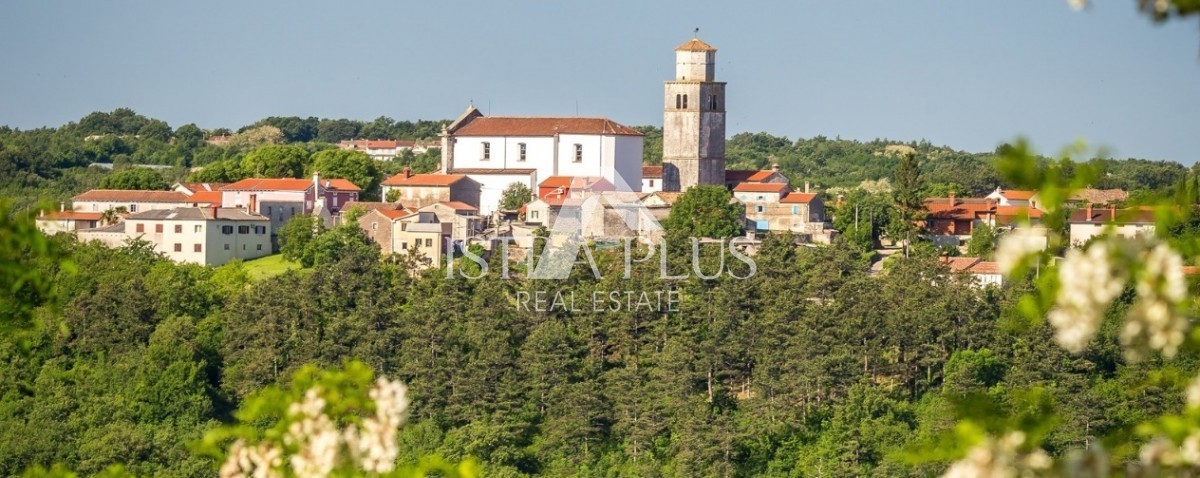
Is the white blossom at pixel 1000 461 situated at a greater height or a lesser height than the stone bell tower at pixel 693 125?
lesser

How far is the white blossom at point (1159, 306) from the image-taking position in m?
3.09

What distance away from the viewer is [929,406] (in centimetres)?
3027

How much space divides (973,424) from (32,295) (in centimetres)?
316

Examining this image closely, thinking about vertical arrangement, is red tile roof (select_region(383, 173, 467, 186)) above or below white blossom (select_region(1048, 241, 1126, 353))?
above

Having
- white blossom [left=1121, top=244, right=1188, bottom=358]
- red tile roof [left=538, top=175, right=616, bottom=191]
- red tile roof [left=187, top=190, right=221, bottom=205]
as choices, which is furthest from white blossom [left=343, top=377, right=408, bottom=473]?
red tile roof [left=187, top=190, right=221, bottom=205]

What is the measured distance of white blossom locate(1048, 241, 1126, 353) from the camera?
3.07 meters

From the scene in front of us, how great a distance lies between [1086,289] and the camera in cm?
311

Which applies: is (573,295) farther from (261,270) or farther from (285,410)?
(285,410)

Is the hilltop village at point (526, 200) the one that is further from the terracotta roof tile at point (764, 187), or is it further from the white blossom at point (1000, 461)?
the white blossom at point (1000, 461)

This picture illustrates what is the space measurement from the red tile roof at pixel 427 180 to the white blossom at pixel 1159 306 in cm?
3993

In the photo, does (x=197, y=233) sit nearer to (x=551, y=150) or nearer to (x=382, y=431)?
(x=551, y=150)

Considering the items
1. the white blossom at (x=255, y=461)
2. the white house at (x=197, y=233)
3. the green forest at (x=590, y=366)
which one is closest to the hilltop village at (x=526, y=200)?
the white house at (x=197, y=233)

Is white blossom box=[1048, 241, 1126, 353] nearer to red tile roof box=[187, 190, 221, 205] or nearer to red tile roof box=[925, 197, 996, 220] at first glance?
red tile roof box=[925, 197, 996, 220]

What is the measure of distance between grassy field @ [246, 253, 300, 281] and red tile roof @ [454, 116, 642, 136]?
25.3 ft
